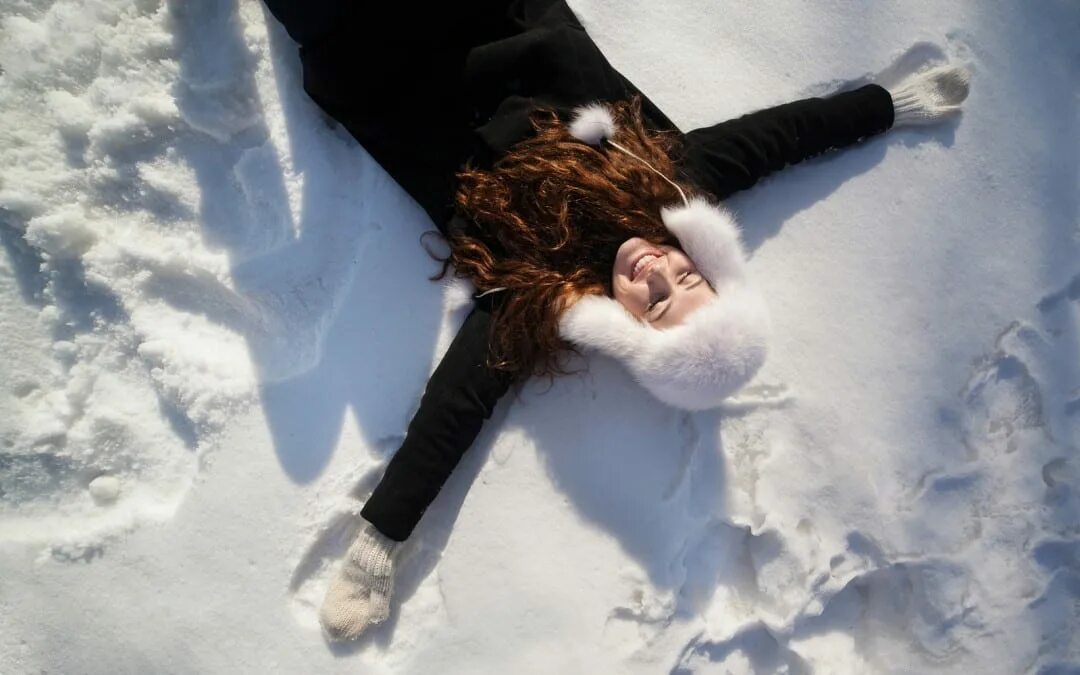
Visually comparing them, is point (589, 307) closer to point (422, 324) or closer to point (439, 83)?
point (422, 324)

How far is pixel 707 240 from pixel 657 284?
0.44 ft

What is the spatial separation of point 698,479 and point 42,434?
1480 millimetres

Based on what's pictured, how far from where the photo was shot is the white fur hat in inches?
43.3

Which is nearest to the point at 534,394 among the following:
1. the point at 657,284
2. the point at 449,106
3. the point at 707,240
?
the point at 657,284

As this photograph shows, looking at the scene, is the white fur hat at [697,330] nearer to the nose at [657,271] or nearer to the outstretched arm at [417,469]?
the nose at [657,271]

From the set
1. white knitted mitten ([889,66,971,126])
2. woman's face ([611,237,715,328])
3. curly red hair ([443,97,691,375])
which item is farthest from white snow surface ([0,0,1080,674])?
woman's face ([611,237,715,328])

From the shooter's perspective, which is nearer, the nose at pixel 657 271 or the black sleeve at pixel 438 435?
the nose at pixel 657 271

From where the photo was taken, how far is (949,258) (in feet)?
4.81

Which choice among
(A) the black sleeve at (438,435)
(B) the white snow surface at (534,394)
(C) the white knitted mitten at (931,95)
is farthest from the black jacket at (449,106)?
(C) the white knitted mitten at (931,95)

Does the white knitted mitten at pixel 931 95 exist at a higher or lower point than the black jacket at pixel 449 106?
higher

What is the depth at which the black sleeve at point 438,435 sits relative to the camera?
4.21 feet

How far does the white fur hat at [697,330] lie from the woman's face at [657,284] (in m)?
0.02

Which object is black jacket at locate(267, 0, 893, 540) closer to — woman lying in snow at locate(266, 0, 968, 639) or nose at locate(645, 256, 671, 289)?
woman lying in snow at locate(266, 0, 968, 639)

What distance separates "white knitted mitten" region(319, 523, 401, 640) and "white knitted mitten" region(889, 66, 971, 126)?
160 cm
